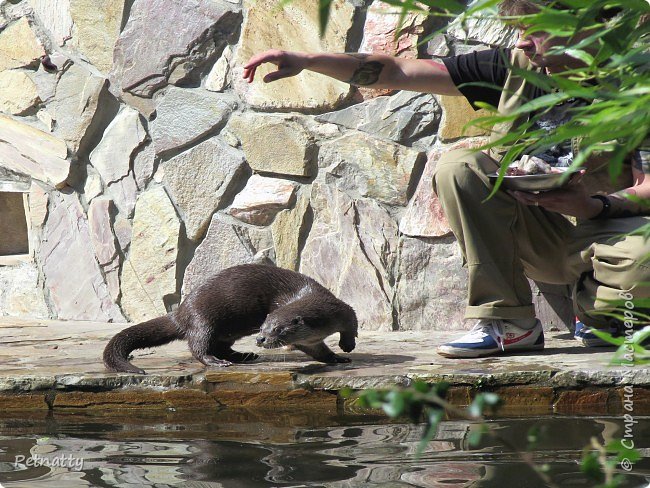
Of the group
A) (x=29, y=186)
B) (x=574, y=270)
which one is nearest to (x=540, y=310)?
(x=574, y=270)

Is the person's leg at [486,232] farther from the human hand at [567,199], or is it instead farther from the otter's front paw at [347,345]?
the otter's front paw at [347,345]

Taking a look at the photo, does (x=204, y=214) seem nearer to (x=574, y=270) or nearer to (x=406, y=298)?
(x=406, y=298)


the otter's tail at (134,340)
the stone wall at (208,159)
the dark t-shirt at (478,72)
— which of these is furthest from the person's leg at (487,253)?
the otter's tail at (134,340)

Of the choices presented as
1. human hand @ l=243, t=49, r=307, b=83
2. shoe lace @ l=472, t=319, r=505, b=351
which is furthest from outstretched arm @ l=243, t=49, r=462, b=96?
shoe lace @ l=472, t=319, r=505, b=351

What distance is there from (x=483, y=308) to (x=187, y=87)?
6.34ft

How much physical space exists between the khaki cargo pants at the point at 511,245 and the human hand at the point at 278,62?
589mm

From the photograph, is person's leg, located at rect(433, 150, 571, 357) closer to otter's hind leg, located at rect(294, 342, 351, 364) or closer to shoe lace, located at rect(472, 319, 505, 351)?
shoe lace, located at rect(472, 319, 505, 351)

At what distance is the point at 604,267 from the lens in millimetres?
3105

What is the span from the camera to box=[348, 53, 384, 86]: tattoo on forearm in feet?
11.6

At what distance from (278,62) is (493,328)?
1.13 metres

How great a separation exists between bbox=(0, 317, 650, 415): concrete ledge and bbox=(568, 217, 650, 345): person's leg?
123mm

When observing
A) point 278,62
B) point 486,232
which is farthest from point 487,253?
point 278,62

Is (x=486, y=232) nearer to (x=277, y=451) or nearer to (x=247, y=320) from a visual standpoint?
(x=247, y=320)

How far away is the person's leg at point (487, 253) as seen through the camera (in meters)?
3.11
